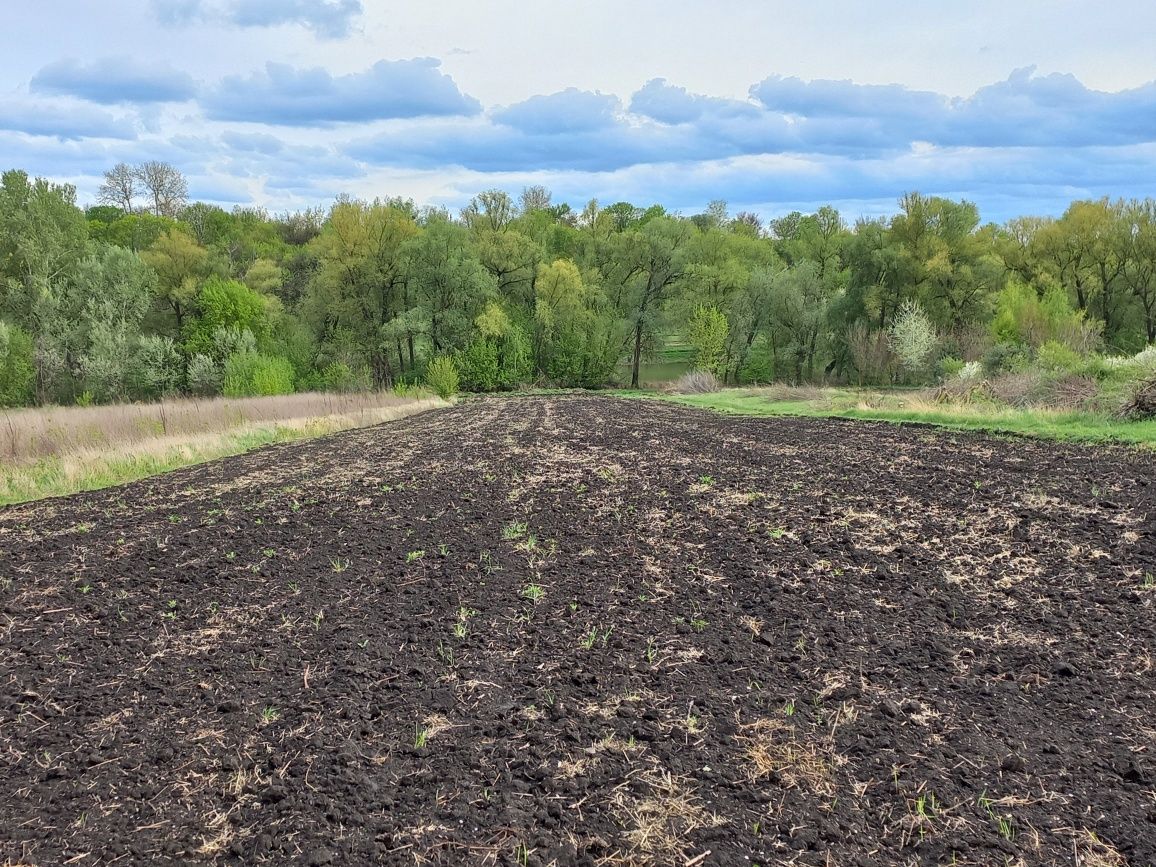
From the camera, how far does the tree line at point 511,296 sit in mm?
34562

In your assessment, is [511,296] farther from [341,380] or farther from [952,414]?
[952,414]

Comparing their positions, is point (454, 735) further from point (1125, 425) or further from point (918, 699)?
point (1125, 425)

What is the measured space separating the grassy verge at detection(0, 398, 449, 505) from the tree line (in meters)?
12.3

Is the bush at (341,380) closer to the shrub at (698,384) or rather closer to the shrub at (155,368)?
the shrub at (155,368)

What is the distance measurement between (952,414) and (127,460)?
19.2 m

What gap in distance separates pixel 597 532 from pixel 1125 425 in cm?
1242

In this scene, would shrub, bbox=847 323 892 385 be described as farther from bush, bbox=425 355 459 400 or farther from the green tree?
bush, bbox=425 355 459 400

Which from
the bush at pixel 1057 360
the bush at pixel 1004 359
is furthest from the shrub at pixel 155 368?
the bush at pixel 1057 360

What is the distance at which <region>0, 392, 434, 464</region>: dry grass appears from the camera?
14.7 metres

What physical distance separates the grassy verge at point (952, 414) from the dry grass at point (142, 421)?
1588 centimetres

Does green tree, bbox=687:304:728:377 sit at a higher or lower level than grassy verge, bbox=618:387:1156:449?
higher

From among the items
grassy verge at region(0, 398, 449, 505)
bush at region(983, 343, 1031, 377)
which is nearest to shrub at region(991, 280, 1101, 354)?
bush at region(983, 343, 1031, 377)

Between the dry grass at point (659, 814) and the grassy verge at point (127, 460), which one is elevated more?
the grassy verge at point (127, 460)

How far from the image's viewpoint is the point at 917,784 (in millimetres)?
3672
